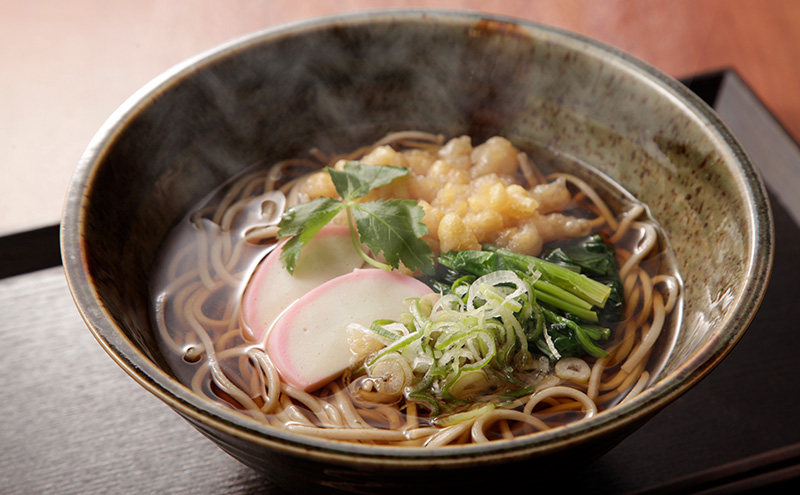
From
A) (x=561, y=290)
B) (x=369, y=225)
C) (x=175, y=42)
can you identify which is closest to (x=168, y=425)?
(x=369, y=225)

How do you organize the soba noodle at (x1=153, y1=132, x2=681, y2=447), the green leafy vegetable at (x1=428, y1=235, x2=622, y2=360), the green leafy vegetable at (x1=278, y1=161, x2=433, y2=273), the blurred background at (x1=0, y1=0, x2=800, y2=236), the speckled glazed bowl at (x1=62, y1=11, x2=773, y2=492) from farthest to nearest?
the blurred background at (x1=0, y1=0, x2=800, y2=236) < the green leafy vegetable at (x1=278, y1=161, x2=433, y2=273) < the green leafy vegetable at (x1=428, y1=235, x2=622, y2=360) < the soba noodle at (x1=153, y1=132, x2=681, y2=447) < the speckled glazed bowl at (x1=62, y1=11, x2=773, y2=492)

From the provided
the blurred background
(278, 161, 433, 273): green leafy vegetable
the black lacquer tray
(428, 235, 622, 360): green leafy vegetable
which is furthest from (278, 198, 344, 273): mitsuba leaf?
the blurred background

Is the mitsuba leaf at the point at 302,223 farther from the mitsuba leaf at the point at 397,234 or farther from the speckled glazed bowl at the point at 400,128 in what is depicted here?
the speckled glazed bowl at the point at 400,128

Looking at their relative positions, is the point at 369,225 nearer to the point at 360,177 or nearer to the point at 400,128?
the point at 360,177

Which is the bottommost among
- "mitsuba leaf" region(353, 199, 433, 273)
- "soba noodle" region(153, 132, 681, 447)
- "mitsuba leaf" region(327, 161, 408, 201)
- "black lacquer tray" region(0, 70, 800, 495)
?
"black lacquer tray" region(0, 70, 800, 495)

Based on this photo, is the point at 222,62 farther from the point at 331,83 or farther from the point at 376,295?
the point at 376,295

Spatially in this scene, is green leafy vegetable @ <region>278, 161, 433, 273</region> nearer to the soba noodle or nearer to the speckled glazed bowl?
the soba noodle

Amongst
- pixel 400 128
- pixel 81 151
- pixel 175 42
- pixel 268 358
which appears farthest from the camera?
pixel 175 42

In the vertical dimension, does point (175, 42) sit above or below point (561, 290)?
above
